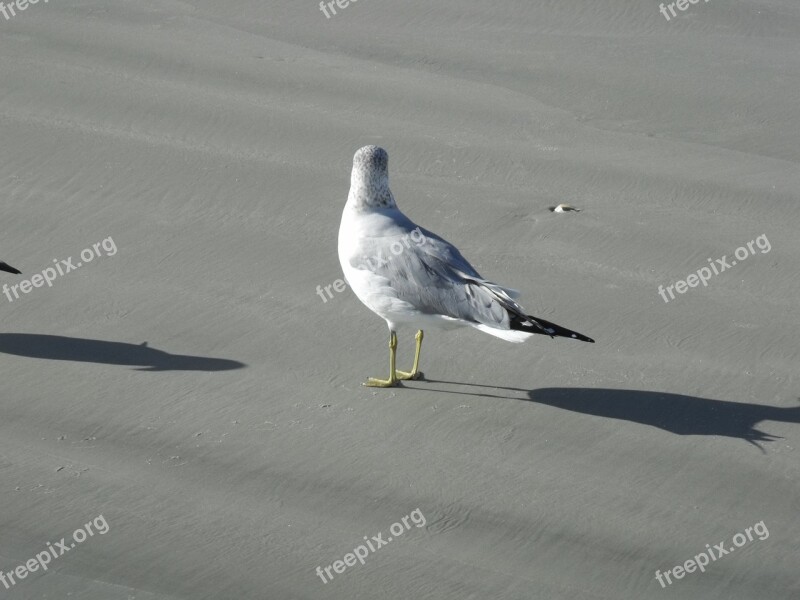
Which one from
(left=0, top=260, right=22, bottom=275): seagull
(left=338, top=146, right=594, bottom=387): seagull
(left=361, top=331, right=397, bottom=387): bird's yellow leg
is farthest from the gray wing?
(left=0, top=260, right=22, bottom=275): seagull

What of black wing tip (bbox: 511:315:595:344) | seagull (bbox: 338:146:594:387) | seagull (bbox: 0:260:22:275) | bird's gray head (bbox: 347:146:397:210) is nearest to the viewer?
black wing tip (bbox: 511:315:595:344)

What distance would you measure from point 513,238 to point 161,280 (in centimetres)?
219

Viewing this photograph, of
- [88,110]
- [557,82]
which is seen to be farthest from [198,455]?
[557,82]

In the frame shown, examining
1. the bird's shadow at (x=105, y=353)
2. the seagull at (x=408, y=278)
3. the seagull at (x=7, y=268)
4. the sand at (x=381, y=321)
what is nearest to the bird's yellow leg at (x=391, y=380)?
the seagull at (x=408, y=278)

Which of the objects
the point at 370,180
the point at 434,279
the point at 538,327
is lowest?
the point at 538,327

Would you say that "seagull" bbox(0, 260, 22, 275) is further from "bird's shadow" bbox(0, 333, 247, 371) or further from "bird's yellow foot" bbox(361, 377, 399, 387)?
"bird's yellow foot" bbox(361, 377, 399, 387)

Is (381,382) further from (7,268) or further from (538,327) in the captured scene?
(7,268)

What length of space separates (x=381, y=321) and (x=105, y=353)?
1.53m

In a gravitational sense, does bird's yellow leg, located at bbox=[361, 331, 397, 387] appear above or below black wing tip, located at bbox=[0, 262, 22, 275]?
below

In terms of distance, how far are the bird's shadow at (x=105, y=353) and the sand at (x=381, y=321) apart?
0.02 metres

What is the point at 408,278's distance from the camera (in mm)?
5742

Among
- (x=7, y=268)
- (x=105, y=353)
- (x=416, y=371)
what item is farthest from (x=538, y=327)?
(x=7, y=268)

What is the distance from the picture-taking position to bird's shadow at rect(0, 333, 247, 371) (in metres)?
6.01

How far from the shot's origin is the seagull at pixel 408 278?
552 cm
